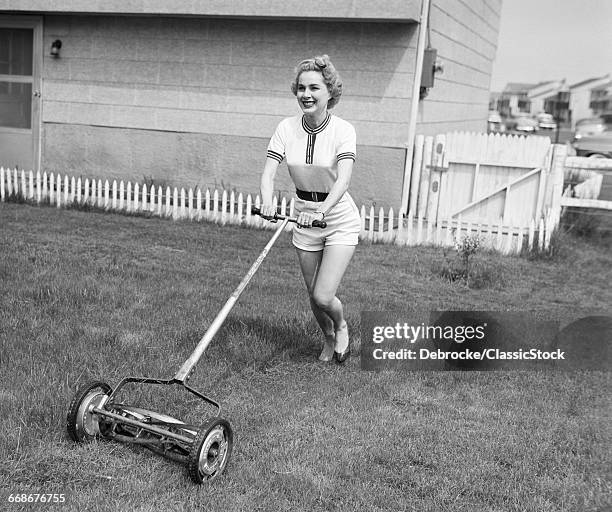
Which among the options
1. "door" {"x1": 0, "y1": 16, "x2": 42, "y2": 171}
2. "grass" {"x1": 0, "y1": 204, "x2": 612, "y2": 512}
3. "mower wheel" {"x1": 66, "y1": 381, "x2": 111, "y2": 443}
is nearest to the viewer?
"grass" {"x1": 0, "y1": 204, "x2": 612, "y2": 512}

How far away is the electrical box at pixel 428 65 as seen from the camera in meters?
12.0

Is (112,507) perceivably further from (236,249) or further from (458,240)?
(458,240)

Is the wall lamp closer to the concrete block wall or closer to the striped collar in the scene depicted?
the concrete block wall

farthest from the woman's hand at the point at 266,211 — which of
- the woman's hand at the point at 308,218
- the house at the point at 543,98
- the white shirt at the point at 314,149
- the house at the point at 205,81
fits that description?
the house at the point at 205,81

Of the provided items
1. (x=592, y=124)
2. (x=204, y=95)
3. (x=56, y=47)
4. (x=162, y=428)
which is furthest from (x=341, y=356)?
(x=56, y=47)

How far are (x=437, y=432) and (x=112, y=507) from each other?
1909mm

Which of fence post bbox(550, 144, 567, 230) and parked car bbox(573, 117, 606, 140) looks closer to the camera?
parked car bbox(573, 117, 606, 140)

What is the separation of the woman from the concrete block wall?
694 cm

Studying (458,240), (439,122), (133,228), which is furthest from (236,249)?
(439,122)

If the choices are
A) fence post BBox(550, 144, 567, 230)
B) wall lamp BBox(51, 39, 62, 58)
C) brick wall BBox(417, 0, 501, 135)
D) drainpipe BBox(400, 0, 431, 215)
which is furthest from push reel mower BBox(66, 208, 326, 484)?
wall lamp BBox(51, 39, 62, 58)

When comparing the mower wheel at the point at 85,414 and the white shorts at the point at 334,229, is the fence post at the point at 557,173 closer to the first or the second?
the white shorts at the point at 334,229

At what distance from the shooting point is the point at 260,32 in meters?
12.7

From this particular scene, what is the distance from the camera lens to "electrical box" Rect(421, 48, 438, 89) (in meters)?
12.0

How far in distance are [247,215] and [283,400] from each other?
676 cm
